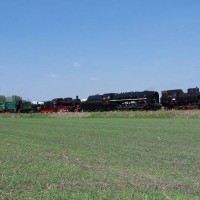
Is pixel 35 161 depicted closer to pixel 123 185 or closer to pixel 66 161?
pixel 66 161

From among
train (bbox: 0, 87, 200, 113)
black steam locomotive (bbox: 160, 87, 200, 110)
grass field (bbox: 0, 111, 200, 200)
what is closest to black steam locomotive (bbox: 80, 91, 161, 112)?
train (bbox: 0, 87, 200, 113)

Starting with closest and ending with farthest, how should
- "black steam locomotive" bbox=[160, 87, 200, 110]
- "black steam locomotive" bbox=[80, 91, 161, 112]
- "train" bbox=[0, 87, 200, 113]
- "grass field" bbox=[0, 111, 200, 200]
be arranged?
"grass field" bbox=[0, 111, 200, 200]
"black steam locomotive" bbox=[160, 87, 200, 110]
"train" bbox=[0, 87, 200, 113]
"black steam locomotive" bbox=[80, 91, 161, 112]

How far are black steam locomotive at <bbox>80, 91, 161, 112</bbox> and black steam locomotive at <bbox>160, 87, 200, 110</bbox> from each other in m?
1.11

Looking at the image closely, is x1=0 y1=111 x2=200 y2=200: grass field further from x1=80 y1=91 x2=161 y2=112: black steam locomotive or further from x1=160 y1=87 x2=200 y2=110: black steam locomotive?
x1=80 y1=91 x2=161 y2=112: black steam locomotive

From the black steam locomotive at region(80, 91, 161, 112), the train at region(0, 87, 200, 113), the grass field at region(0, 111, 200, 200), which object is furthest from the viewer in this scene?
the black steam locomotive at region(80, 91, 161, 112)

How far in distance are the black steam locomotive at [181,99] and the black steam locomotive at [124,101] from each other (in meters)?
1.11

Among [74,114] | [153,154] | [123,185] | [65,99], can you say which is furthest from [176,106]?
[123,185]

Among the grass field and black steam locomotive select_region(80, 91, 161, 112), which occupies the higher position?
black steam locomotive select_region(80, 91, 161, 112)

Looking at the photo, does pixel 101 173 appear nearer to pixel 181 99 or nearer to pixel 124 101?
pixel 181 99

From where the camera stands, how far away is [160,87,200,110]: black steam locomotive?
48706 mm

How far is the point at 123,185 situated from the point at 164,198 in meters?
1.36

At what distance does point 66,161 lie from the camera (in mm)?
11445

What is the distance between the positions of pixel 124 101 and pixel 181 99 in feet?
24.7

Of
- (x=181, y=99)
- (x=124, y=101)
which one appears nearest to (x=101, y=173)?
(x=181, y=99)
